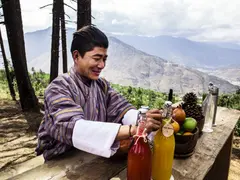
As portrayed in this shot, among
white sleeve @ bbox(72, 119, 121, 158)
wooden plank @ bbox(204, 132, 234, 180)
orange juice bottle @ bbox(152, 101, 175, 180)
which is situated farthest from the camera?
wooden plank @ bbox(204, 132, 234, 180)

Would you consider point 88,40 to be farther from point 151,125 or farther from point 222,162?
point 222,162

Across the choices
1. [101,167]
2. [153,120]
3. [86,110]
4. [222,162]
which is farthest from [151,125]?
[222,162]

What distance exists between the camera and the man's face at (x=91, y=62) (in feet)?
5.24

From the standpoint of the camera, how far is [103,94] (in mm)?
1959

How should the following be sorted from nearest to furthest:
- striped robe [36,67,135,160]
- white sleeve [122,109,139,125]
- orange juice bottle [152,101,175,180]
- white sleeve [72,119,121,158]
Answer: orange juice bottle [152,101,175,180], white sleeve [72,119,121,158], striped robe [36,67,135,160], white sleeve [122,109,139,125]

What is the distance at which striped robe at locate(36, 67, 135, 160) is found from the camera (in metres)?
1.35

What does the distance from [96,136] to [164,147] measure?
14.7 inches

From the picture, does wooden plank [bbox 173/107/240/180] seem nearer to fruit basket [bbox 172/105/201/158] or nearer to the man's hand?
fruit basket [bbox 172/105/201/158]

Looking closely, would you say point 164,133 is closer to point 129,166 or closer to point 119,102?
point 129,166

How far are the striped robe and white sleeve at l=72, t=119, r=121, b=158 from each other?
0.05 meters

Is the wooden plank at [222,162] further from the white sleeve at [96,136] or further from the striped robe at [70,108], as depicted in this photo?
the white sleeve at [96,136]

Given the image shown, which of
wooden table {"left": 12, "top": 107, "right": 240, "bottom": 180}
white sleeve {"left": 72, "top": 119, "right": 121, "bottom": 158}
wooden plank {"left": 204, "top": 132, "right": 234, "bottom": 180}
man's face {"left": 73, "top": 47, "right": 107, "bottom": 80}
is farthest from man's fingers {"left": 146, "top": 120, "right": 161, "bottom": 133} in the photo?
wooden plank {"left": 204, "top": 132, "right": 234, "bottom": 180}

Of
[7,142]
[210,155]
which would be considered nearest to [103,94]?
[210,155]

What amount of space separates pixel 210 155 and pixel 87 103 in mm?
1012
